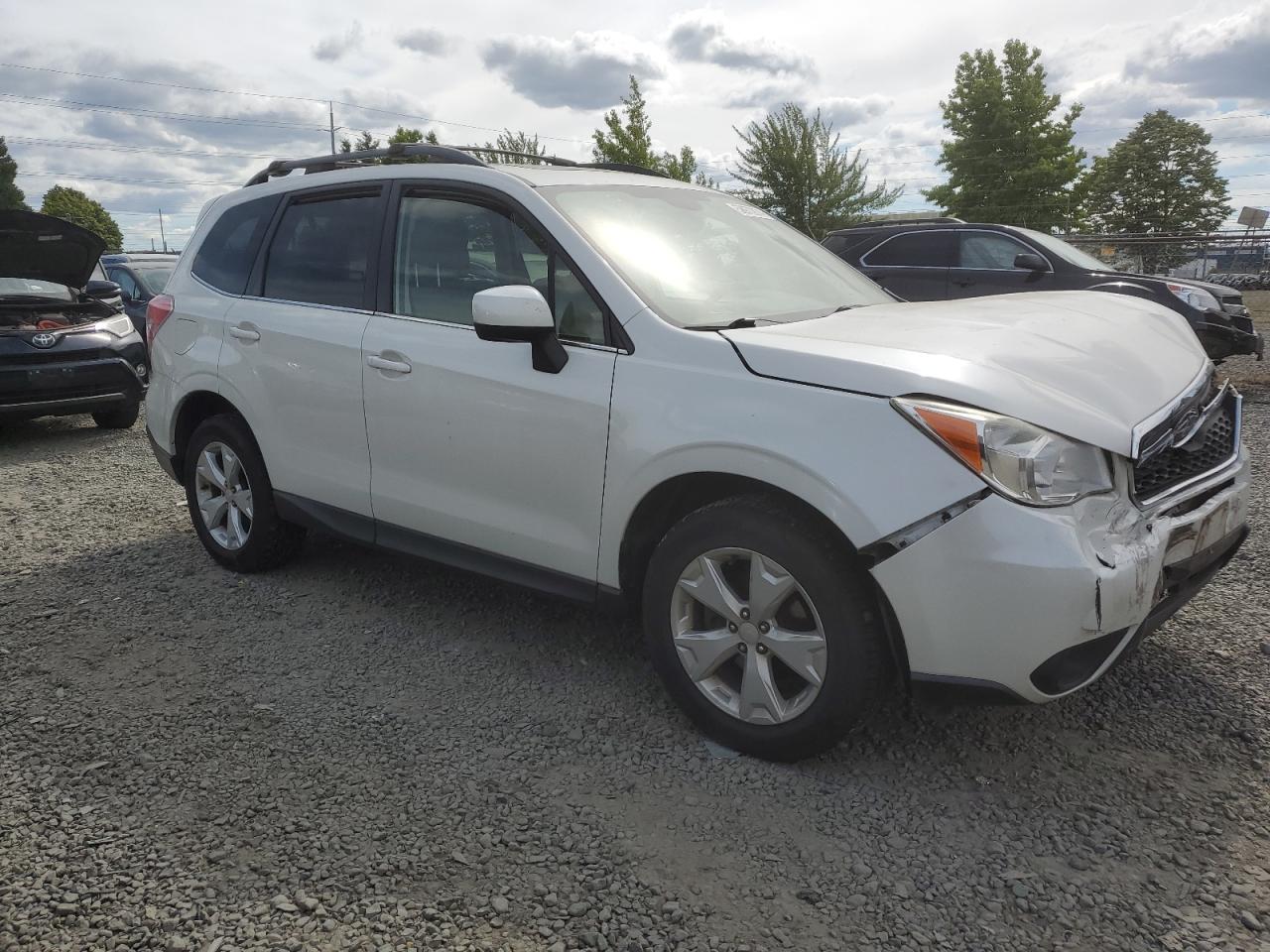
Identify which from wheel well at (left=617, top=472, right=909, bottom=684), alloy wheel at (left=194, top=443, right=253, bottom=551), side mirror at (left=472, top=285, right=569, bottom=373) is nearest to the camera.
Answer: wheel well at (left=617, top=472, right=909, bottom=684)

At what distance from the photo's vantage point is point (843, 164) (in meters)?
33.1

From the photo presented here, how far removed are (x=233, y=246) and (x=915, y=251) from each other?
7.62m

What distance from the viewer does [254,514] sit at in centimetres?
443

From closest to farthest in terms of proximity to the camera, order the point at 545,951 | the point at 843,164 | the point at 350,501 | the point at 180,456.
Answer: the point at 545,951, the point at 350,501, the point at 180,456, the point at 843,164

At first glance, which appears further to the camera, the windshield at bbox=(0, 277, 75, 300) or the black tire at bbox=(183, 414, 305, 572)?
the windshield at bbox=(0, 277, 75, 300)

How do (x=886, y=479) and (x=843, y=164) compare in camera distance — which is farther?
(x=843, y=164)

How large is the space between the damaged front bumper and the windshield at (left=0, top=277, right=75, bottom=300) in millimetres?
8450

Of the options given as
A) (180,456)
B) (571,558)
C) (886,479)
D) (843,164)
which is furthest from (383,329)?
(843,164)

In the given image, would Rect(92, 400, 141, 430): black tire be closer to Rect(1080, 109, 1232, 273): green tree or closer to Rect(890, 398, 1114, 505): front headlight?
Rect(890, 398, 1114, 505): front headlight

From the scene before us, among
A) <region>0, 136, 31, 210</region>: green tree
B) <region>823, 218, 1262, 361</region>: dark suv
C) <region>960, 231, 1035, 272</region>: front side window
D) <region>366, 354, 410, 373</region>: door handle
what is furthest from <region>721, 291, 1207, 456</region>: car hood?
<region>0, 136, 31, 210</region>: green tree

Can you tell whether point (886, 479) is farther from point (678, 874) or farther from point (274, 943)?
point (274, 943)

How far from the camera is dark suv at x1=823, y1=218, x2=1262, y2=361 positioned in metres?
9.16

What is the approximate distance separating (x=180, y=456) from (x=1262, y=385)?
388 inches

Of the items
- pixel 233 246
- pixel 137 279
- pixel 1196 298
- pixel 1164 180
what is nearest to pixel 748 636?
pixel 233 246
